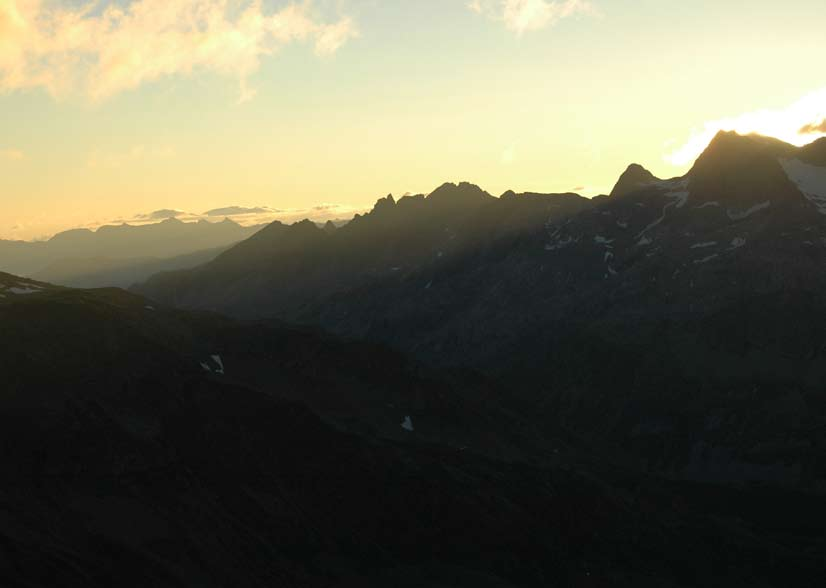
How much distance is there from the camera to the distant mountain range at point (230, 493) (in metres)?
131

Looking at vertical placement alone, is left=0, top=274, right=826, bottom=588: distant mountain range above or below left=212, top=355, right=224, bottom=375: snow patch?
below

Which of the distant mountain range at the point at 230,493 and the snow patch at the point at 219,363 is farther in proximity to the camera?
the snow patch at the point at 219,363

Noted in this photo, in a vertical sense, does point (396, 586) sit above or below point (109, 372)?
below

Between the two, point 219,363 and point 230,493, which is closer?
point 230,493

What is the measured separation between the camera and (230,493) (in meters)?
153

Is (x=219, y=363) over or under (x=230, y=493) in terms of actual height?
over

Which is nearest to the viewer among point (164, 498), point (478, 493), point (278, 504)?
point (164, 498)

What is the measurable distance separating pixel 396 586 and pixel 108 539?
44.8m

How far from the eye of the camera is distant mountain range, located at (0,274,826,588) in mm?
131000

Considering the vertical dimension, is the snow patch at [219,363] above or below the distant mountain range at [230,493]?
above

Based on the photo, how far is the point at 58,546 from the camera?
119 m

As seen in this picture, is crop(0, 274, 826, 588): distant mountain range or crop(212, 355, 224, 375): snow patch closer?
crop(0, 274, 826, 588): distant mountain range

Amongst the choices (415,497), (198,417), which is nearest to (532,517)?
(415,497)

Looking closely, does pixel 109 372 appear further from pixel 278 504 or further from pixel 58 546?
pixel 58 546
